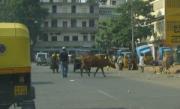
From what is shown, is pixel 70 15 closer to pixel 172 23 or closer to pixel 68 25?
pixel 68 25

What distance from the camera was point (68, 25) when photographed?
5655 inches

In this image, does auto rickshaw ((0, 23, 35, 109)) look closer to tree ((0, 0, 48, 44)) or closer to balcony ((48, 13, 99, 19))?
tree ((0, 0, 48, 44))

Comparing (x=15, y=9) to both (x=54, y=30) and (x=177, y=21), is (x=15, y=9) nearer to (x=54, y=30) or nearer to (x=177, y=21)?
(x=54, y=30)

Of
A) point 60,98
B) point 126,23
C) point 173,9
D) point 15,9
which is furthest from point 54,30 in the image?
point 60,98

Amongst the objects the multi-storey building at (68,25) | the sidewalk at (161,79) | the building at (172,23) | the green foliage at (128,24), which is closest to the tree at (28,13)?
the multi-storey building at (68,25)

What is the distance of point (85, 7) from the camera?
144875mm

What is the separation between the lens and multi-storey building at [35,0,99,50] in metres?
143

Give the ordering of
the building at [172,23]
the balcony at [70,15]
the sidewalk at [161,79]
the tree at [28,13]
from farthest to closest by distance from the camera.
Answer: the balcony at [70,15] → the tree at [28,13] → the building at [172,23] → the sidewalk at [161,79]

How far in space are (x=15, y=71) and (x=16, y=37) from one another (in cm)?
70

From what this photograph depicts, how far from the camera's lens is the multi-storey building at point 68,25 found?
5635 inches

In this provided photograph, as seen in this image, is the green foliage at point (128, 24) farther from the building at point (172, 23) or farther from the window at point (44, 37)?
the building at point (172, 23)

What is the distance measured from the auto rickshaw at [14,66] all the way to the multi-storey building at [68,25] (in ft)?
423

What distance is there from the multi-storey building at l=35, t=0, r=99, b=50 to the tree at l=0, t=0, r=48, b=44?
349 inches

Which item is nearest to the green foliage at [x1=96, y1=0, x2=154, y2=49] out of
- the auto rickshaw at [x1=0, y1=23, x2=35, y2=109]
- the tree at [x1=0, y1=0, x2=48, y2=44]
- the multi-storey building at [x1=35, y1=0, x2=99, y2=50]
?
the tree at [x1=0, y1=0, x2=48, y2=44]
